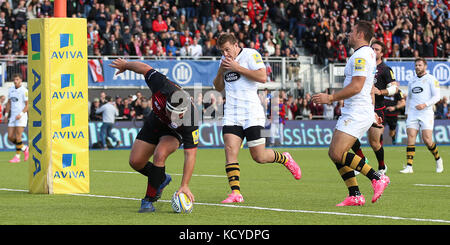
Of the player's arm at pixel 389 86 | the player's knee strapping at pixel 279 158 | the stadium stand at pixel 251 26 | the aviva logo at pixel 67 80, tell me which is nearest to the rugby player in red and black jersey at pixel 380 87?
the player's arm at pixel 389 86

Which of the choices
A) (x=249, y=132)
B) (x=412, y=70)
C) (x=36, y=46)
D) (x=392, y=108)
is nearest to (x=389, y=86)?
(x=392, y=108)

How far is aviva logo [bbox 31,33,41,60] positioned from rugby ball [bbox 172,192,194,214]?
430 centimetres

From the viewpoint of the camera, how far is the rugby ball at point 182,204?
33.0ft

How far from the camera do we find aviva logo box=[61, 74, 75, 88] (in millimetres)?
13094

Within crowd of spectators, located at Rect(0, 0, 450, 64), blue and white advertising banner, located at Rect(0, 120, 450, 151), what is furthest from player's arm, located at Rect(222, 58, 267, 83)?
crowd of spectators, located at Rect(0, 0, 450, 64)

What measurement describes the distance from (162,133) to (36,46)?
3.62 meters

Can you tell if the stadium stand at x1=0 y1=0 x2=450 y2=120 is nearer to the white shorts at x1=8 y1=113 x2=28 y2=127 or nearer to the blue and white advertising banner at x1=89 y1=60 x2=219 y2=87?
the blue and white advertising banner at x1=89 y1=60 x2=219 y2=87

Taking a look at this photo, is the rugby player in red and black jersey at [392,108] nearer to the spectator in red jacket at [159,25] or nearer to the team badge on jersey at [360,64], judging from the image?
the team badge on jersey at [360,64]

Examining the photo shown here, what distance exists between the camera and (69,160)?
42.9 feet

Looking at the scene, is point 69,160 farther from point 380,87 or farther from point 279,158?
point 380,87
